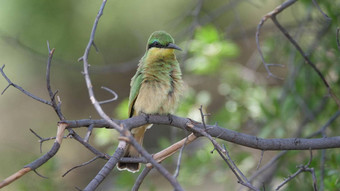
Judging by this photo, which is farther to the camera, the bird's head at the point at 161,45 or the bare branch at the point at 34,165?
the bird's head at the point at 161,45

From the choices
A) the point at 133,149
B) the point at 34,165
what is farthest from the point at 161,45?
the point at 34,165

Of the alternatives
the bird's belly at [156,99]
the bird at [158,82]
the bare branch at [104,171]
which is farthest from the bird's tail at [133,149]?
the bare branch at [104,171]

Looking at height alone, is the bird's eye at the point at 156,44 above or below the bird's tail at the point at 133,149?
above

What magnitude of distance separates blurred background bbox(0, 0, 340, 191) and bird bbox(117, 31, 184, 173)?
1.24 ft

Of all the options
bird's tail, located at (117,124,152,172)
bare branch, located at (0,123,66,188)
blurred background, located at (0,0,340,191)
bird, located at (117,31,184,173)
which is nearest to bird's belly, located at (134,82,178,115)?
bird, located at (117,31,184,173)

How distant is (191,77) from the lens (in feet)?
15.4

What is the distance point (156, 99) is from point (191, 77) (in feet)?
6.17

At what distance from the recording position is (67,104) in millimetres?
6918

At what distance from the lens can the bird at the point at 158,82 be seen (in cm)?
289

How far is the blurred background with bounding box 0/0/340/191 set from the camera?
3428mm

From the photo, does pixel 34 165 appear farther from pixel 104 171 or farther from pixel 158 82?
pixel 158 82

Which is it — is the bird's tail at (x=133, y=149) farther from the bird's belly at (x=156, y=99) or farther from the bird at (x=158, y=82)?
the bird's belly at (x=156, y=99)

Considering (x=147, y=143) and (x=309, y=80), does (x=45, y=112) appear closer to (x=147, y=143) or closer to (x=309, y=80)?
(x=147, y=143)

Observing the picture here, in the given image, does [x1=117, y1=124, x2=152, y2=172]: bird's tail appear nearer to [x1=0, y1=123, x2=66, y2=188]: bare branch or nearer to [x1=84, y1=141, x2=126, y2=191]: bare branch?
[x1=84, y1=141, x2=126, y2=191]: bare branch
